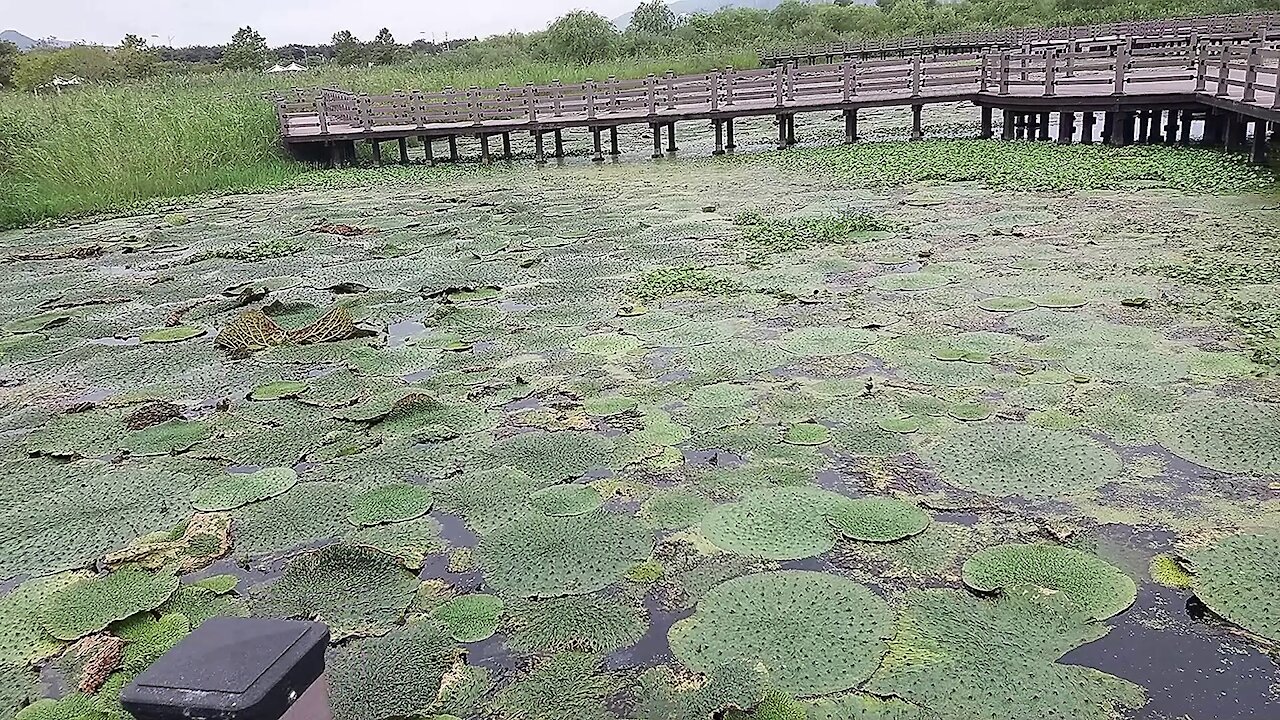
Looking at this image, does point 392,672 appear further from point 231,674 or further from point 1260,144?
point 1260,144

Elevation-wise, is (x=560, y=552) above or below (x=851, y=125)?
below

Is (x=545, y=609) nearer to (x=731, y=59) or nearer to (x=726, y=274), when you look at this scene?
(x=726, y=274)

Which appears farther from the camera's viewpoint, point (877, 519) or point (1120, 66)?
point (1120, 66)

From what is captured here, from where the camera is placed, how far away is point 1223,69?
9.62 metres

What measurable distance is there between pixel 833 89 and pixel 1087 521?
34.6 feet

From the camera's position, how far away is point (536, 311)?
5.32 meters

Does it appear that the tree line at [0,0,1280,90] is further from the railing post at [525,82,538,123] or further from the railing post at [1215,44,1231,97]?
the railing post at [1215,44,1231,97]

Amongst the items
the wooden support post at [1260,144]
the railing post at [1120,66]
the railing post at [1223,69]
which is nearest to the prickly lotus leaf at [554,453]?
the wooden support post at [1260,144]

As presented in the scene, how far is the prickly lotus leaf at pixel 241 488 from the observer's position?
3191mm

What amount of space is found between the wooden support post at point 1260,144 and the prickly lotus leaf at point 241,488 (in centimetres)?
885

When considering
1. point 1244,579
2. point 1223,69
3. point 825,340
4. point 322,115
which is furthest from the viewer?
point 322,115

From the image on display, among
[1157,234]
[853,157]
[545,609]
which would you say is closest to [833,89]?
[853,157]

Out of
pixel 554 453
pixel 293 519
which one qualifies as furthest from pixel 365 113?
pixel 293 519

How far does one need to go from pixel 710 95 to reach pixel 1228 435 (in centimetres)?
1009
